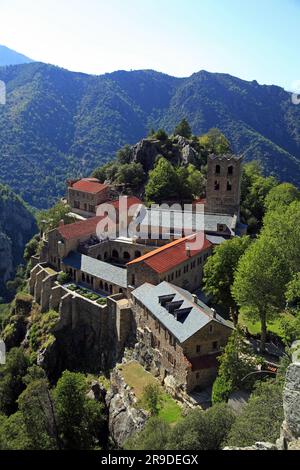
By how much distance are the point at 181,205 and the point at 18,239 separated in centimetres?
7899

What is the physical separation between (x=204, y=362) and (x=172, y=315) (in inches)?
200

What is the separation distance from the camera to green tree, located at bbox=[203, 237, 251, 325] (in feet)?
147

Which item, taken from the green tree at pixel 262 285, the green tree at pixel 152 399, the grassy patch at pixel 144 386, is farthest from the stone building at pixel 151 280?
the green tree at pixel 152 399

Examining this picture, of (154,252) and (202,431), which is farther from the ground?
(154,252)

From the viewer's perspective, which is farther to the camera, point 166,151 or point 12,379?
point 166,151

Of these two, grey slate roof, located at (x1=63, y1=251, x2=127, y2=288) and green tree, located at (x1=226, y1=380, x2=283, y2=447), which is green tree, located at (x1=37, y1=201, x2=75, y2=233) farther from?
green tree, located at (x1=226, y1=380, x2=283, y2=447)

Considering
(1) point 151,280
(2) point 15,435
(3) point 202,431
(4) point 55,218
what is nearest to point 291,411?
(3) point 202,431

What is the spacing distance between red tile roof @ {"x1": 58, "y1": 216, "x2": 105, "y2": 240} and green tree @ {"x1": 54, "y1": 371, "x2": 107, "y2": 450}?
2760 cm

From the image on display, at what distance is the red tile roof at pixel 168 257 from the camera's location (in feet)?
157

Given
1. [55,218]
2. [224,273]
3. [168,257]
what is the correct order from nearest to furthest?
[224,273]
[168,257]
[55,218]

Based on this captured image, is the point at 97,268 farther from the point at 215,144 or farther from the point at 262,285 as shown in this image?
the point at 215,144

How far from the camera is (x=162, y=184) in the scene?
7900cm

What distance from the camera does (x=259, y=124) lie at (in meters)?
184
